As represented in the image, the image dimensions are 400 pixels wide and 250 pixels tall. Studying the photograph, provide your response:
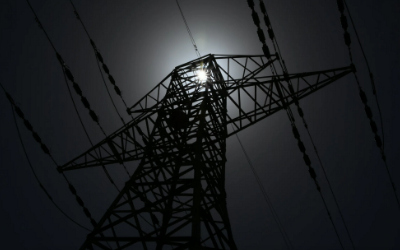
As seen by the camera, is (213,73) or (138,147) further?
(213,73)

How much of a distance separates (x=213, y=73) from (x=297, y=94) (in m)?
4.07

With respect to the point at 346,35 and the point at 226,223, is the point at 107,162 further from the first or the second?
the point at 346,35

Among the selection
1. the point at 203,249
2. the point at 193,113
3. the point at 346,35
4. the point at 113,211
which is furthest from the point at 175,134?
the point at 346,35

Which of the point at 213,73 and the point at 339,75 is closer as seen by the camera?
the point at 339,75

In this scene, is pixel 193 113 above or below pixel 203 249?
above

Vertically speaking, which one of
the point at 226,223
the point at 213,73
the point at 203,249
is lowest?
the point at 226,223

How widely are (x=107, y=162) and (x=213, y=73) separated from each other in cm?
574

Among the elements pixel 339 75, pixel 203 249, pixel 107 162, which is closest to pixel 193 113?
pixel 107 162

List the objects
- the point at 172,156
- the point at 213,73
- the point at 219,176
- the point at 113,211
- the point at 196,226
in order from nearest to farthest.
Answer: the point at 196,226 → the point at 113,211 → the point at 172,156 → the point at 219,176 → the point at 213,73

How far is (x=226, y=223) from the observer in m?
6.03

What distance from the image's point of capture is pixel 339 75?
318 inches

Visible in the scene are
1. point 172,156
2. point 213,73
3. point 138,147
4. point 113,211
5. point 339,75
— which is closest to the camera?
point 113,211

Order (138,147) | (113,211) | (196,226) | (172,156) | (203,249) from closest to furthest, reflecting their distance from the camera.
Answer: (203,249) < (196,226) < (113,211) < (172,156) < (138,147)

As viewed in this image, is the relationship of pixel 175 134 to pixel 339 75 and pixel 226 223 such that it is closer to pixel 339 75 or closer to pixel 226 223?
pixel 226 223
